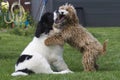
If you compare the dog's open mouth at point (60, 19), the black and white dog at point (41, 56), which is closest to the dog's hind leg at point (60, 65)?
the black and white dog at point (41, 56)

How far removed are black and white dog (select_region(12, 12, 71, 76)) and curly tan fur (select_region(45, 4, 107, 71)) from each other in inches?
4.8

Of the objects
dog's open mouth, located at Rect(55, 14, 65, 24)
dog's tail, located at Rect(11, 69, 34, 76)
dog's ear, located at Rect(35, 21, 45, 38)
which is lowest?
dog's tail, located at Rect(11, 69, 34, 76)

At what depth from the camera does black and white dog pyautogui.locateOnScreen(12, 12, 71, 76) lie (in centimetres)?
772

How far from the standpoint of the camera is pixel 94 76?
24.1 feet

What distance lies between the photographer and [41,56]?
784 cm

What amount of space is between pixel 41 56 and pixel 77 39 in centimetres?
76

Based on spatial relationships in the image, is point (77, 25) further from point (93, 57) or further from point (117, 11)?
point (117, 11)

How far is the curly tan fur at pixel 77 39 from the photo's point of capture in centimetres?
809

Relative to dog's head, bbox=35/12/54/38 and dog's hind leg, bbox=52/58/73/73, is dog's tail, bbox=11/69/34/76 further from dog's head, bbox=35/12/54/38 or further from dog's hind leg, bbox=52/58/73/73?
dog's head, bbox=35/12/54/38

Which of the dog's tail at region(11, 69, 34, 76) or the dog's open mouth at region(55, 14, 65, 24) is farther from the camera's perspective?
the dog's open mouth at region(55, 14, 65, 24)

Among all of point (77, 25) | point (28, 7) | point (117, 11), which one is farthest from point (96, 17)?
point (77, 25)

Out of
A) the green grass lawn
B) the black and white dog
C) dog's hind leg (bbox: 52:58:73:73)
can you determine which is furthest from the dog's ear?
the green grass lawn

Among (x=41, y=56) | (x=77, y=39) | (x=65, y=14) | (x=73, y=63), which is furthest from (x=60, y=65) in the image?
(x=73, y=63)

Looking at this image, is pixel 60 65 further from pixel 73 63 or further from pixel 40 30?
pixel 73 63
